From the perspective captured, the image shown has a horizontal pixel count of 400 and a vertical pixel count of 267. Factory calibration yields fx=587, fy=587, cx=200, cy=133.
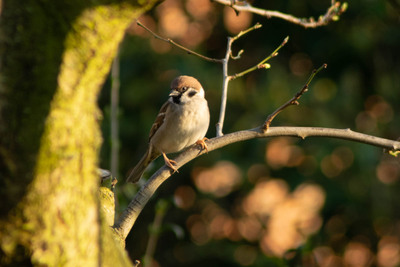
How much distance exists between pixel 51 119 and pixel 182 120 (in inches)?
105

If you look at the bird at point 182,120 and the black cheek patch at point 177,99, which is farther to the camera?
the black cheek patch at point 177,99

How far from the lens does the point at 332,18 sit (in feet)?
9.76

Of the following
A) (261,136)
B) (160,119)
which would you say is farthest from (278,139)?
(261,136)

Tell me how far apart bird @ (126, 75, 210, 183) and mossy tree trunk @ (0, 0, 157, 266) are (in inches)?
98.3

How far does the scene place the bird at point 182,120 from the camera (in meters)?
3.86

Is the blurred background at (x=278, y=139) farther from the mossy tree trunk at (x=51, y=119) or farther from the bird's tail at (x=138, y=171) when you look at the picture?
the mossy tree trunk at (x=51, y=119)

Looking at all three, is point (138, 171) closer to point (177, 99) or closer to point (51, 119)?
point (177, 99)

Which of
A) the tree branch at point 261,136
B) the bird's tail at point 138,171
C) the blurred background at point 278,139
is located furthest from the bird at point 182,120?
the blurred background at point 278,139

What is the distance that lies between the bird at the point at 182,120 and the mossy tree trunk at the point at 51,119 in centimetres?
250

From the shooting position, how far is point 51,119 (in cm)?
126

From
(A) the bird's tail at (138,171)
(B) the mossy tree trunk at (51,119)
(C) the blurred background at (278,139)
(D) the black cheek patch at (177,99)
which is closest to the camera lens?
(B) the mossy tree trunk at (51,119)

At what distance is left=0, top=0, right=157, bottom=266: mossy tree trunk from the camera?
1.22m

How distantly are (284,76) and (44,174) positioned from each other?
16.4 feet

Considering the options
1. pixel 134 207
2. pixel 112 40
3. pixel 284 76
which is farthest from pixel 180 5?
pixel 112 40
